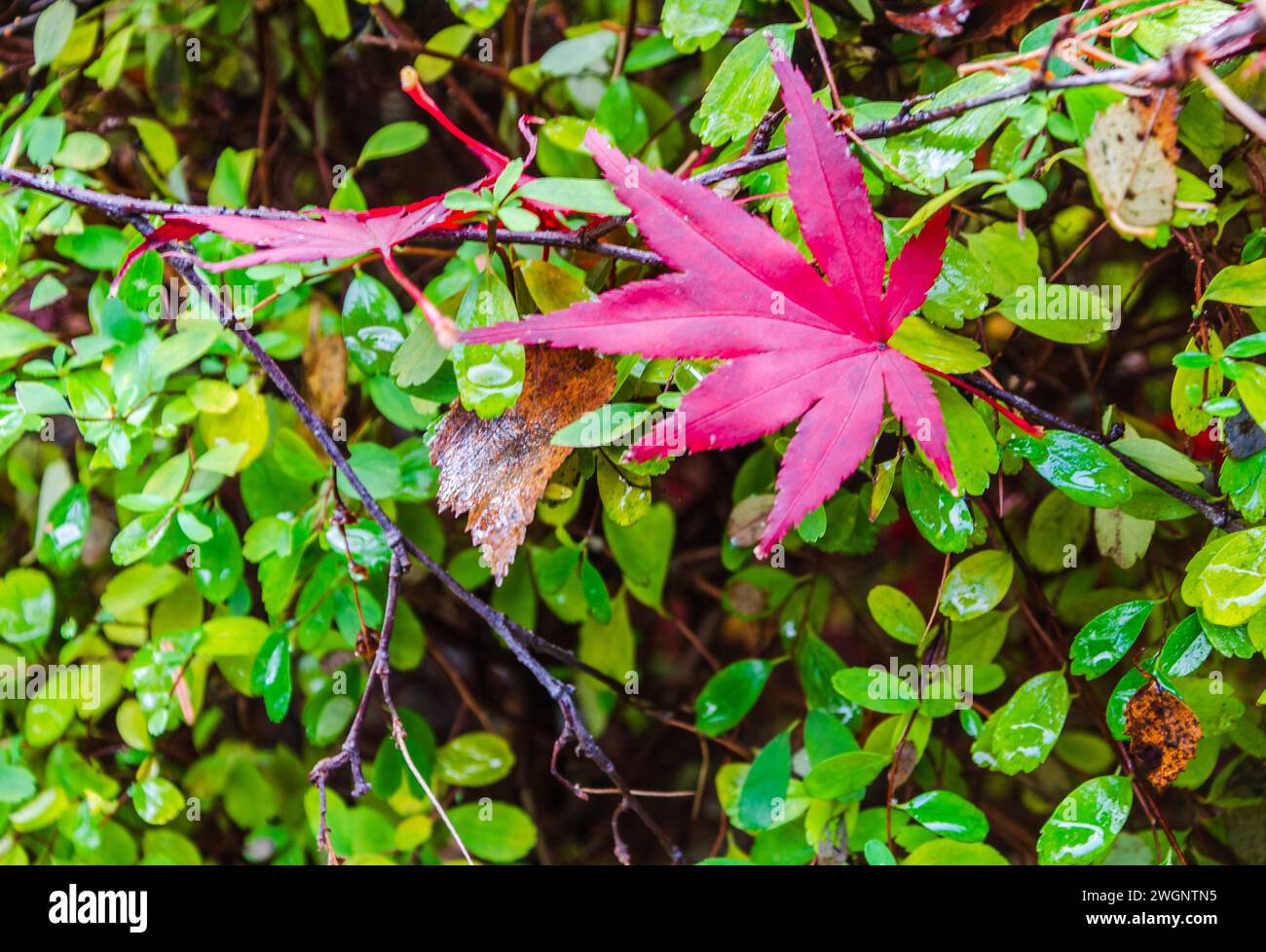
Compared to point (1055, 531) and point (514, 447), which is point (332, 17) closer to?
point (514, 447)

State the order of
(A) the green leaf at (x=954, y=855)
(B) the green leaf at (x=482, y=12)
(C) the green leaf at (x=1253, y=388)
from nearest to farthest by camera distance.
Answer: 1. (C) the green leaf at (x=1253, y=388)
2. (A) the green leaf at (x=954, y=855)
3. (B) the green leaf at (x=482, y=12)

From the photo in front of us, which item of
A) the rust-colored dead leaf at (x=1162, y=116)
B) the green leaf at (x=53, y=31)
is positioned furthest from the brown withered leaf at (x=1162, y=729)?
the green leaf at (x=53, y=31)

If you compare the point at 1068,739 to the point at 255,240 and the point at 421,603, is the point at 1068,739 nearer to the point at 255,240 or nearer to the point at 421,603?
the point at 421,603

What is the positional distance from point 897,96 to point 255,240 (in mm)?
558

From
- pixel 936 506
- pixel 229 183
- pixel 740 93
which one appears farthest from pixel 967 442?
pixel 229 183

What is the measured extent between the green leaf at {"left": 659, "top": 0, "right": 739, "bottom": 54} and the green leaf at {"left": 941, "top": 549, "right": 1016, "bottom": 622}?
→ 423 millimetres

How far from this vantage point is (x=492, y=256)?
0.52 m

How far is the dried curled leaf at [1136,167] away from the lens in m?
0.40

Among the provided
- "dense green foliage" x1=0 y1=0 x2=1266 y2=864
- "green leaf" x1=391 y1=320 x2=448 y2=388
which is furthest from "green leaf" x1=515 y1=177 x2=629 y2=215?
"green leaf" x1=391 y1=320 x2=448 y2=388

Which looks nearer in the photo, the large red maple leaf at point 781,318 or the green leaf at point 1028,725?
the large red maple leaf at point 781,318

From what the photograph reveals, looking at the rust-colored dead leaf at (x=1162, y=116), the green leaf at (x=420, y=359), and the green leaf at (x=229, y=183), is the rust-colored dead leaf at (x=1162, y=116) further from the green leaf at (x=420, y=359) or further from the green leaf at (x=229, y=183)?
the green leaf at (x=229, y=183)

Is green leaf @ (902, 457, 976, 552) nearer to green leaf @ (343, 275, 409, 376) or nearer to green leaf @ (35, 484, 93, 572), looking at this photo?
green leaf @ (343, 275, 409, 376)

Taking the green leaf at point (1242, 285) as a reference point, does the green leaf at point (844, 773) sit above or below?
below

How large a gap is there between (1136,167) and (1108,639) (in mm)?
334
